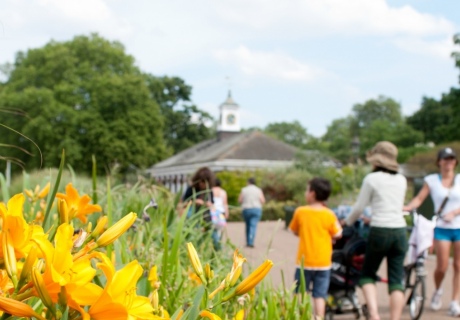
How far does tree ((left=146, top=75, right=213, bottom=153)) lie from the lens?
6034 centimetres

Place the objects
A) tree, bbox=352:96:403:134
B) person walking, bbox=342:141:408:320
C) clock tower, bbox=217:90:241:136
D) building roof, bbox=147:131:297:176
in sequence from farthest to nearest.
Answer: tree, bbox=352:96:403:134, clock tower, bbox=217:90:241:136, building roof, bbox=147:131:297:176, person walking, bbox=342:141:408:320

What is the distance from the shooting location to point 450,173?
672 centimetres

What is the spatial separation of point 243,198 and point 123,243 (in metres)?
11.9

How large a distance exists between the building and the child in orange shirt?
1400 inches

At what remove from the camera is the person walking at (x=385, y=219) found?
18.2 ft

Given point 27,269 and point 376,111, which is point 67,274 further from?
point 376,111

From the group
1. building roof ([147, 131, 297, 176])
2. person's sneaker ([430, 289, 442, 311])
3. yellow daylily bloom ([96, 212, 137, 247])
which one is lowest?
person's sneaker ([430, 289, 442, 311])

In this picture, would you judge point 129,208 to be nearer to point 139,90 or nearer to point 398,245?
point 398,245

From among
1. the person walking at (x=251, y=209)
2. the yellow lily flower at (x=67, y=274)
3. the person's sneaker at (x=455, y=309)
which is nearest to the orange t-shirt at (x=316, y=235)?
Answer: the person's sneaker at (x=455, y=309)

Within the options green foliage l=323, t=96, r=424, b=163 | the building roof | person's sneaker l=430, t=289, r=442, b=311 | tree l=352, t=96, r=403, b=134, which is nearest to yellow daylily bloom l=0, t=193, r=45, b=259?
person's sneaker l=430, t=289, r=442, b=311

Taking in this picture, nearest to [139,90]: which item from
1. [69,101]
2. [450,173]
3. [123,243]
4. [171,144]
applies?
[69,101]

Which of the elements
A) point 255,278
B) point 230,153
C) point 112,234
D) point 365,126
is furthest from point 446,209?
point 365,126

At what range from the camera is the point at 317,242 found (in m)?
5.39

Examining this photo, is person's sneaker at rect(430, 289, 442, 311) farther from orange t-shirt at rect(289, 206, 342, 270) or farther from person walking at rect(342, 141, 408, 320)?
orange t-shirt at rect(289, 206, 342, 270)
